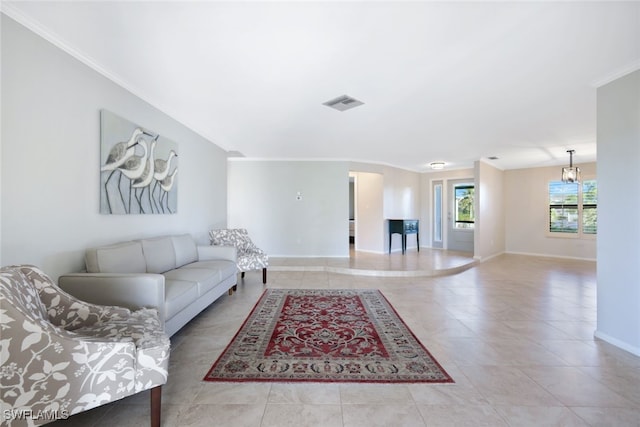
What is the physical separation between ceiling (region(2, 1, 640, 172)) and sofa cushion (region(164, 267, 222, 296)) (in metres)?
1.96

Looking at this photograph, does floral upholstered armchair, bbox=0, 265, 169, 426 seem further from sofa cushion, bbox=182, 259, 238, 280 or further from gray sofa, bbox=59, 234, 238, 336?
sofa cushion, bbox=182, 259, 238, 280

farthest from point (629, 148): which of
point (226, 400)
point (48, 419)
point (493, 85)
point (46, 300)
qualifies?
point (46, 300)

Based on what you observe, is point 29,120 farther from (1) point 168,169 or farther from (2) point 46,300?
(1) point 168,169

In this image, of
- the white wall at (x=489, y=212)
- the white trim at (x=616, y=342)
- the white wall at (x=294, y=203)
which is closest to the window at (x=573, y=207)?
the white wall at (x=489, y=212)

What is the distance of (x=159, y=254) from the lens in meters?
2.90

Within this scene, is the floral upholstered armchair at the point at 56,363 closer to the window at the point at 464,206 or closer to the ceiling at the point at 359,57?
the ceiling at the point at 359,57

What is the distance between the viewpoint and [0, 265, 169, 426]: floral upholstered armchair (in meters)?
1.21

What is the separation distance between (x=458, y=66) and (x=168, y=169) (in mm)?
3417

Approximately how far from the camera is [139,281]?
2057 mm

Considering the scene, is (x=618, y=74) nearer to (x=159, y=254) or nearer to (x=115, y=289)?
(x=115, y=289)

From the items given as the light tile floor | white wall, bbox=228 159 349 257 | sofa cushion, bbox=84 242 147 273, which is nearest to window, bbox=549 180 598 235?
the light tile floor

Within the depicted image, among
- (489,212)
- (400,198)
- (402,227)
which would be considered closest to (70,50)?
(402,227)

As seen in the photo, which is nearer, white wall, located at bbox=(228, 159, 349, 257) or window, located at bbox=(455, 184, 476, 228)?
white wall, located at bbox=(228, 159, 349, 257)

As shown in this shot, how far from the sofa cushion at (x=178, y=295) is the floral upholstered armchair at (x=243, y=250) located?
4.73 ft
